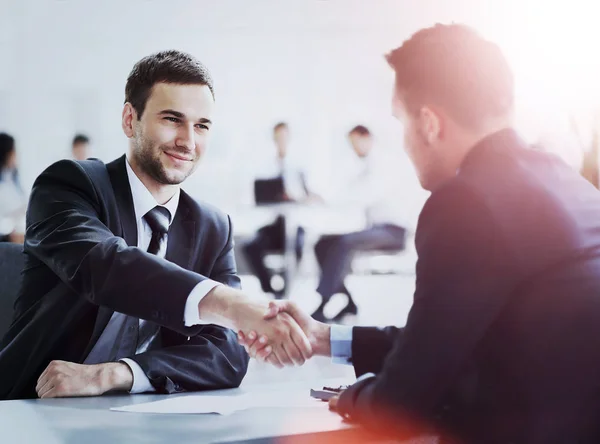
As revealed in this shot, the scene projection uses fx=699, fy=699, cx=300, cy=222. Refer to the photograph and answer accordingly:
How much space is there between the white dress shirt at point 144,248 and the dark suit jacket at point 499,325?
0.56 metres

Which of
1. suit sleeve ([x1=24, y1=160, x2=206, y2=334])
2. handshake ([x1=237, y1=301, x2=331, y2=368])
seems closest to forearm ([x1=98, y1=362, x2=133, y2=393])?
suit sleeve ([x1=24, y1=160, x2=206, y2=334])

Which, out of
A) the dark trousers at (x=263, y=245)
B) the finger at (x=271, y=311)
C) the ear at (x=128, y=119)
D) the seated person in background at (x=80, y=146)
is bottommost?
the dark trousers at (x=263, y=245)

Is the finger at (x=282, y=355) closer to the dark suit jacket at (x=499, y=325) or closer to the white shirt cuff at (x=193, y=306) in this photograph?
the white shirt cuff at (x=193, y=306)

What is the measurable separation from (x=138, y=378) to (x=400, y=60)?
823mm

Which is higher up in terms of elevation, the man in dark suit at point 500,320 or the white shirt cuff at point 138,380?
the man in dark suit at point 500,320

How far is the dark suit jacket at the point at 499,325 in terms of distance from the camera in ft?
3.10

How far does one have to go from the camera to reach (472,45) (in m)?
1.19

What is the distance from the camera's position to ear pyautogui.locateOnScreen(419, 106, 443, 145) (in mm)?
1188

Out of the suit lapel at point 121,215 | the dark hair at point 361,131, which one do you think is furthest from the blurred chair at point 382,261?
the suit lapel at point 121,215

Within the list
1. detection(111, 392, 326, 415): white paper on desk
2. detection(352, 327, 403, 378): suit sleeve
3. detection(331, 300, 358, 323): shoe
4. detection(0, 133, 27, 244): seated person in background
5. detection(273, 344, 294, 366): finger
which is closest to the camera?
detection(111, 392, 326, 415): white paper on desk

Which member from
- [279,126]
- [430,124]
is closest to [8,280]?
[430,124]

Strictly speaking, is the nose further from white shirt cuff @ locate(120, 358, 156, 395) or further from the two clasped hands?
white shirt cuff @ locate(120, 358, 156, 395)

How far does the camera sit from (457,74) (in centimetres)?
117

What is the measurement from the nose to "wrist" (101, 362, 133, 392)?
0.78m
